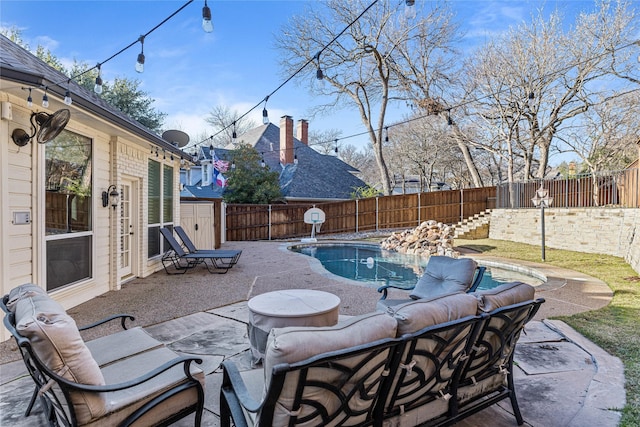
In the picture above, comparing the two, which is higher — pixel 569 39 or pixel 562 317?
pixel 569 39

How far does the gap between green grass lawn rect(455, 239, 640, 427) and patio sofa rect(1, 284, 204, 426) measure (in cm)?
279

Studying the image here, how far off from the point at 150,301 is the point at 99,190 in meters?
2.00

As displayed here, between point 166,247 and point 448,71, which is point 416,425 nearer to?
point 166,247

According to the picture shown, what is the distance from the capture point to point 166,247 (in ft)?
28.7

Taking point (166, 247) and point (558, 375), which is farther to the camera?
point (166, 247)

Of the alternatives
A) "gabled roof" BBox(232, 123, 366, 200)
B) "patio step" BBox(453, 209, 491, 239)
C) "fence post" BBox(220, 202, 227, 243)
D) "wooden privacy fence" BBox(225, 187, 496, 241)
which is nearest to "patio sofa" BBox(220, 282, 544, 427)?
"fence post" BBox(220, 202, 227, 243)

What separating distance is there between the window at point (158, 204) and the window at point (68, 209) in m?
2.27

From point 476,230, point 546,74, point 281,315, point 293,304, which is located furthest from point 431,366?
point 546,74

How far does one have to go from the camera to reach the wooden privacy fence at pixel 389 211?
17.0m

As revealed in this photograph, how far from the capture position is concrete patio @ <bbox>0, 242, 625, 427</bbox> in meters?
2.45

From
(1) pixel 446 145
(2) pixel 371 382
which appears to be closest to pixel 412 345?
(2) pixel 371 382

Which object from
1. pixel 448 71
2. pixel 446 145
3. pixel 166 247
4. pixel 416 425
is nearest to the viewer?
pixel 416 425

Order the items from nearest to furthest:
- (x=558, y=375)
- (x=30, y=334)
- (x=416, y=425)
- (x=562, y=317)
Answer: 1. (x=30, y=334)
2. (x=416, y=425)
3. (x=558, y=375)
4. (x=562, y=317)

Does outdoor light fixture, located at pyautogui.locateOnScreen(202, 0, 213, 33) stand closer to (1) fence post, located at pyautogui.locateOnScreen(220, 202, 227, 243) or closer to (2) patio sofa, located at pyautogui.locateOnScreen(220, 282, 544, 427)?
(2) patio sofa, located at pyautogui.locateOnScreen(220, 282, 544, 427)
